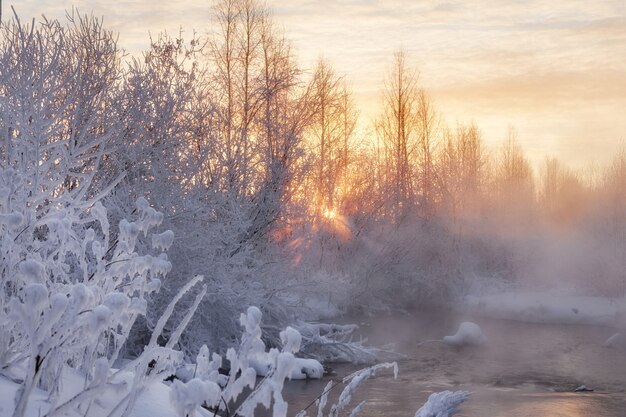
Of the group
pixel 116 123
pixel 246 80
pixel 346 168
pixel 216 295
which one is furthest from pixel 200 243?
pixel 346 168

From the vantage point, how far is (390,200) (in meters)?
29.8

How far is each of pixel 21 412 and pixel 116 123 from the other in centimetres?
1272

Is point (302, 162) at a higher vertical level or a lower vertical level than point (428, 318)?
higher

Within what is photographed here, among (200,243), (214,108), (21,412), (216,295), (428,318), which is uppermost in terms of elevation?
(214,108)

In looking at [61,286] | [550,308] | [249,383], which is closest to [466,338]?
[550,308]

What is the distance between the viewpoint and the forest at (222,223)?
13.8 ft

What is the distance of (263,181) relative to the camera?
733 inches

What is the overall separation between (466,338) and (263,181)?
6.46 metres

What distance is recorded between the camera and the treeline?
13.4 meters

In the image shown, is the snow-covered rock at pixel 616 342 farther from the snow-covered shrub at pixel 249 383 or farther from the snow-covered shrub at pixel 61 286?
the snow-covered shrub at pixel 249 383

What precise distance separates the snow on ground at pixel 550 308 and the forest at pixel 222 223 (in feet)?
A: 5.83

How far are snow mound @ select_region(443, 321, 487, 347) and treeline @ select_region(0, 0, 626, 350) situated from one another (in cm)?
317

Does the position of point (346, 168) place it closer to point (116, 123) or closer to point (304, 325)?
point (304, 325)

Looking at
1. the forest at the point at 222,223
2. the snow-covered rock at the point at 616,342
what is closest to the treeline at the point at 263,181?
the forest at the point at 222,223
